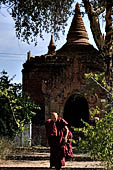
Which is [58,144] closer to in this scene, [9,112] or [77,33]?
[9,112]

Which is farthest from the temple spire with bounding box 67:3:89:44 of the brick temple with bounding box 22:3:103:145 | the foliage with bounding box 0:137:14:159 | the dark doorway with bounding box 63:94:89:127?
the foliage with bounding box 0:137:14:159

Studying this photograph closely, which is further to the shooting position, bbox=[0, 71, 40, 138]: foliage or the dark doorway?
the dark doorway

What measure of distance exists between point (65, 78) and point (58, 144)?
943 cm

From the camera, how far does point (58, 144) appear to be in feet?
26.5

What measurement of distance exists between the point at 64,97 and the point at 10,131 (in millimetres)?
4366

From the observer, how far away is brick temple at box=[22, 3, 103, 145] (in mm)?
17297

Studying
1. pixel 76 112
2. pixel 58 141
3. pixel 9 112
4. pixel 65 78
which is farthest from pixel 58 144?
pixel 76 112

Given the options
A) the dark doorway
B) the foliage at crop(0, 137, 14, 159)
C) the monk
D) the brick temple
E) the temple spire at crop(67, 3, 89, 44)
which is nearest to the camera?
the monk

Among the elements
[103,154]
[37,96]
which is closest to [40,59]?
[37,96]

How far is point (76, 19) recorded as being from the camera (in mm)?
23359

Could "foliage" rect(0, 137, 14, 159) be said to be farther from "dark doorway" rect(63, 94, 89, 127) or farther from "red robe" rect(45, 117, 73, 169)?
"dark doorway" rect(63, 94, 89, 127)

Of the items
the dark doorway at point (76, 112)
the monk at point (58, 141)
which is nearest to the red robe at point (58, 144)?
the monk at point (58, 141)

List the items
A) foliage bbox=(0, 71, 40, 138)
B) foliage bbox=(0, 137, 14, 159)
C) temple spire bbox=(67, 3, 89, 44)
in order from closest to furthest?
foliage bbox=(0, 137, 14, 159)
foliage bbox=(0, 71, 40, 138)
temple spire bbox=(67, 3, 89, 44)

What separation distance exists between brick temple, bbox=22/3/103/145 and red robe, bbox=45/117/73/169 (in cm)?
803
